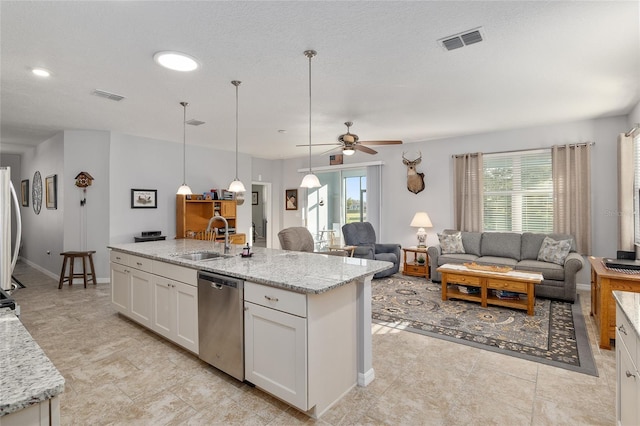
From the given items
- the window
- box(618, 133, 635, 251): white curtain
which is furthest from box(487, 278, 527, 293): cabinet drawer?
the window

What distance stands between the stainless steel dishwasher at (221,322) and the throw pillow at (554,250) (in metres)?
4.54

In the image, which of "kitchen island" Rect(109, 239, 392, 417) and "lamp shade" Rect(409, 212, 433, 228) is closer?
"kitchen island" Rect(109, 239, 392, 417)

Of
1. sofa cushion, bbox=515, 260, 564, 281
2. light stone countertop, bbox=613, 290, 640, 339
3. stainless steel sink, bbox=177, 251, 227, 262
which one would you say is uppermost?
stainless steel sink, bbox=177, 251, 227, 262

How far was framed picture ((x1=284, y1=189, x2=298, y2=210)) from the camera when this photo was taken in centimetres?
855

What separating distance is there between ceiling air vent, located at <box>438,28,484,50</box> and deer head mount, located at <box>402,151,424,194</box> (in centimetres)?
385

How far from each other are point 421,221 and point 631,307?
4558 mm

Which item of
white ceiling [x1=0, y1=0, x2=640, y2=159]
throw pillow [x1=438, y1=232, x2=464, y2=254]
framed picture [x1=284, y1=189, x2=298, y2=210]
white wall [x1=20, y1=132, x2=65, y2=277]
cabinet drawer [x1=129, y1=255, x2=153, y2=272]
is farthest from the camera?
framed picture [x1=284, y1=189, x2=298, y2=210]

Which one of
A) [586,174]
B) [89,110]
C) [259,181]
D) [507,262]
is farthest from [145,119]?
[586,174]

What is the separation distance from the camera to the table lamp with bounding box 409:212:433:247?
19.8 ft

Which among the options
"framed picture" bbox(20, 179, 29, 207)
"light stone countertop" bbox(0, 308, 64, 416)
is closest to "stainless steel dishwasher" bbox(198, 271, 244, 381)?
"light stone countertop" bbox(0, 308, 64, 416)

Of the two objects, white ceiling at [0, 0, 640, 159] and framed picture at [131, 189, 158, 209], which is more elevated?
white ceiling at [0, 0, 640, 159]

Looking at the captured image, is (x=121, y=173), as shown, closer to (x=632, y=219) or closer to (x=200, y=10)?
(x=200, y=10)

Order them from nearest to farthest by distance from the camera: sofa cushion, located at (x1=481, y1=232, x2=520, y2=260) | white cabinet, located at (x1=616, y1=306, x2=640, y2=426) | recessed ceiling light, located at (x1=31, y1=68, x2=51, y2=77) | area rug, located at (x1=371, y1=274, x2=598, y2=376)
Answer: white cabinet, located at (x1=616, y1=306, x2=640, y2=426)
area rug, located at (x1=371, y1=274, x2=598, y2=376)
recessed ceiling light, located at (x1=31, y1=68, x2=51, y2=77)
sofa cushion, located at (x1=481, y1=232, x2=520, y2=260)

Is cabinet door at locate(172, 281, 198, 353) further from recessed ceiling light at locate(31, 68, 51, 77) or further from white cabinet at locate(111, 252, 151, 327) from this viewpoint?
recessed ceiling light at locate(31, 68, 51, 77)
